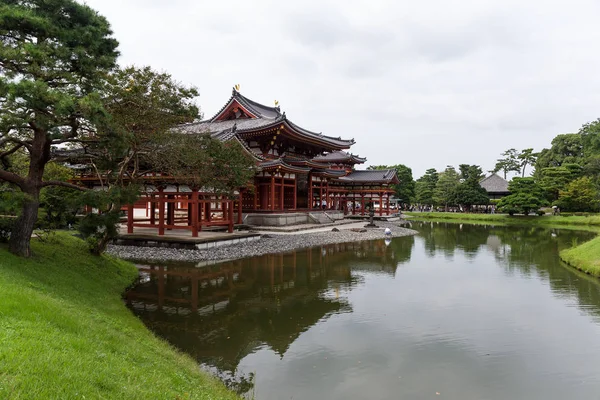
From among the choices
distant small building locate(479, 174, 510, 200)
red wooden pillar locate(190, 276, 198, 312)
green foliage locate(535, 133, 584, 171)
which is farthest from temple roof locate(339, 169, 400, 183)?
red wooden pillar locate(190, 276, 198, 312)

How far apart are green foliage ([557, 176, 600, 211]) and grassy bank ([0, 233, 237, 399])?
48.5 metres

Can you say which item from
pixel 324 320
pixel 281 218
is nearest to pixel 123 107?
pixel 324 320

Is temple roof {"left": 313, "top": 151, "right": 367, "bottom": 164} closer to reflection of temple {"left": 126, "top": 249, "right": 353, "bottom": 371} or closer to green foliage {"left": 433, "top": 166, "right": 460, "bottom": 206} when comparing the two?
green foliage {"left": 433, "top": 166, "right": 460, "bottom": 206}

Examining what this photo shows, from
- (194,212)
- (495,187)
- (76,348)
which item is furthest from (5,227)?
(495,187)

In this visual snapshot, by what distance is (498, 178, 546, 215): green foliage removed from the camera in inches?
1682

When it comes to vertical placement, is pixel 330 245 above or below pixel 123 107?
below

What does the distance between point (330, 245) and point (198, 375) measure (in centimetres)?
1744

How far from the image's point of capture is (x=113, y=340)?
6.12 m

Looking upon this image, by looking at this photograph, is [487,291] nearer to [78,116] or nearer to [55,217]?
[78,116]

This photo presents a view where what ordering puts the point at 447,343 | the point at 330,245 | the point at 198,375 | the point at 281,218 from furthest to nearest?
the point at 281,218, the point at 330,245, the point at 447,343, the point at 198,375

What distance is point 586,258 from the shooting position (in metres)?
17.0

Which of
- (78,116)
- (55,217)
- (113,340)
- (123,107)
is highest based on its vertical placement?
(123,107)

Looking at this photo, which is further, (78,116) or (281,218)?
(281,218)

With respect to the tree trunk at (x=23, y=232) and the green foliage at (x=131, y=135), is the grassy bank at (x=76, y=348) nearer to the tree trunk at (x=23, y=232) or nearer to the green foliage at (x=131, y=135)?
the tree trunk at (x=23, y=232)
